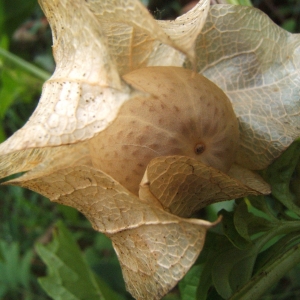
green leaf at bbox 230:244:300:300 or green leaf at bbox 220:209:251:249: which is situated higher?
green leaf at bbox 220:209:251:249

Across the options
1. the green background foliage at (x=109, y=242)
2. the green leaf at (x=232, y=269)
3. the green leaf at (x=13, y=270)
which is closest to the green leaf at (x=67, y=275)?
the green background foliage at (x=109, y=242)

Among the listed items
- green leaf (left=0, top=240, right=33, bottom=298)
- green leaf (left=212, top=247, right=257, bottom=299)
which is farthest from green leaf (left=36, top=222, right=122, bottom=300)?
green leaf (left=212, top=247, right=257, bottom=299)

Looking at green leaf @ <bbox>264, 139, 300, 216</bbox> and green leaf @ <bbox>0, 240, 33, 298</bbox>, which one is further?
green leaf @ <bbox>0, 240, 33, 298</bbox>

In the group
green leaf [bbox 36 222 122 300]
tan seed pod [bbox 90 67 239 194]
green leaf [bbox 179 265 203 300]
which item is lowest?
green leaf [bbox 36 222 122 300]

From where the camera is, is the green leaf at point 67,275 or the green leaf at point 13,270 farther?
the green leaf at point 13,270

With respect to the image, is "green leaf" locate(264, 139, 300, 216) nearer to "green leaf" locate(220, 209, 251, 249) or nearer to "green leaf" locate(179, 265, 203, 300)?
"green leaf" locate(220, 209, 251, 249)

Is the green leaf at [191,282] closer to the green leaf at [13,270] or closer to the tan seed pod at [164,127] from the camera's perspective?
the tan seed pod at [164,127]
